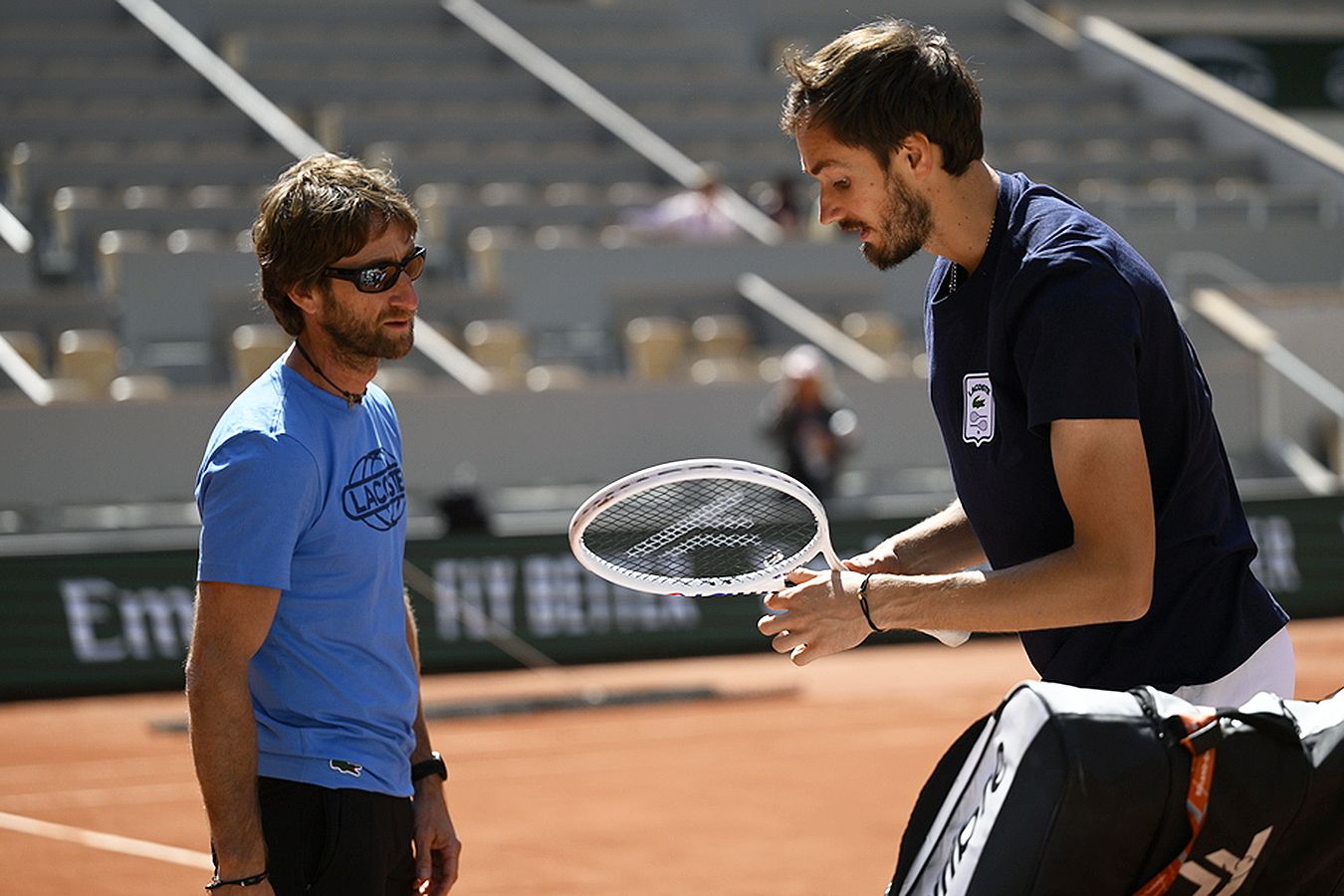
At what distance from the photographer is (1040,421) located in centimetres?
283

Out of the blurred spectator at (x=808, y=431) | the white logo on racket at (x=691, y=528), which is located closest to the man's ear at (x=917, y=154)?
the white logo on racket at (x=691, y=528)

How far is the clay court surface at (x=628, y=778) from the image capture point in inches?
280

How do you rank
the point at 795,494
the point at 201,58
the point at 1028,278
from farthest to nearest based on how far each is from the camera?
1. the point at 201,58
2. the point at 795,494
3. the point at 1028,278

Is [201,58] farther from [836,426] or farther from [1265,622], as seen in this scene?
[1265,622]

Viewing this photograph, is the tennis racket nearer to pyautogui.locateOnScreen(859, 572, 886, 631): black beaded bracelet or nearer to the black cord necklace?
pyautogui.locateOnScreen(859, 572, 886, 631): black beaded bracelet

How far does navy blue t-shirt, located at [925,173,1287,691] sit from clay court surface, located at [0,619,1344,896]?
383 centimetres

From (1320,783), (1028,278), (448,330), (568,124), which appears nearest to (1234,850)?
(1320,783)

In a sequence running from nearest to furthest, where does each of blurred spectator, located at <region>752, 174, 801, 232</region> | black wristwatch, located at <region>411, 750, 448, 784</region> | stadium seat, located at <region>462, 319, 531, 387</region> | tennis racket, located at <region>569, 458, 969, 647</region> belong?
tennis racket, located at <region>569, 458, 969, 647</region> → black wristwatch, located at <region>411, 750, 448, 784</region> → stadium seat, located at <region>462, 319, 531, 387</region> → blurred spectator, located at <region>752, 174, 801, 232</region>

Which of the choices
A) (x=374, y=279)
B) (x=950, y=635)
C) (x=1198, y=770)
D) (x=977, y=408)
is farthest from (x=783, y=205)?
(x=1198, y=770)

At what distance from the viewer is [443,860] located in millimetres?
3686

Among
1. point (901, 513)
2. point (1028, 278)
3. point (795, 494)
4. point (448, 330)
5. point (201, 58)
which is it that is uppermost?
point (201, 58)

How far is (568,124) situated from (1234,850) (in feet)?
66.9

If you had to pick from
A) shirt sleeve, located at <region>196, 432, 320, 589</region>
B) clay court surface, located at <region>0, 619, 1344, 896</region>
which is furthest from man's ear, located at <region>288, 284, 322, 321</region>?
clay court surface, located at <region>0, 619, 1344, 896</region>

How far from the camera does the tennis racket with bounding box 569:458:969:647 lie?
10.9 feet
